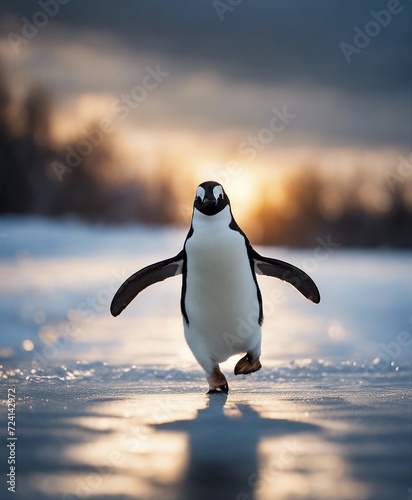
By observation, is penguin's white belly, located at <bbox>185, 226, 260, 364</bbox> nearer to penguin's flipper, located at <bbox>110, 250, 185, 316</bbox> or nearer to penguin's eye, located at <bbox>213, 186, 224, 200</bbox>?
penguin's eye, located at <bbox>213, 186, 224, 200</bbox>

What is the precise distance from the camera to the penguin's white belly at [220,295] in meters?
4.82

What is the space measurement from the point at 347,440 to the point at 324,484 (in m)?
0.49

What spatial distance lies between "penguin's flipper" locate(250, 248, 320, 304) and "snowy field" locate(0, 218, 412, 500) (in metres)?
0.58

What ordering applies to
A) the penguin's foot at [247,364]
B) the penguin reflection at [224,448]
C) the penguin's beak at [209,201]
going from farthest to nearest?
the penguin's foot at [247,364]
the penguin's beak at [209,201]
the penguin reflection at [224,448]

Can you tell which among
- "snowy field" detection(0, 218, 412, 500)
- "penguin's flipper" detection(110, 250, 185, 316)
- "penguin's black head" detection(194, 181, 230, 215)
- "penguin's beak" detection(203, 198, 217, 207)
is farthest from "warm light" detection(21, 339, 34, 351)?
"penguin's beak" detection(203, 198, 217, 207)

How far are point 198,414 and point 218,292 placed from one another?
1.34 m

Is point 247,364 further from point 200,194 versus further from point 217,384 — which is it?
point 200,194

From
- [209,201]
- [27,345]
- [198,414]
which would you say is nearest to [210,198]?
[209,201]

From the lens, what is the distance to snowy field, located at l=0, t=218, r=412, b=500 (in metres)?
2.58

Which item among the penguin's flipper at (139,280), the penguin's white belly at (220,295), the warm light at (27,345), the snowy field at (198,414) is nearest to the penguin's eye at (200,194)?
the penguin's white belly at (220,295)

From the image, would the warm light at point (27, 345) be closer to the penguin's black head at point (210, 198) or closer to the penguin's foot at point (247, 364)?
the penguin's foot at point (247, 364)

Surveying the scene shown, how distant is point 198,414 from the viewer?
3.60 m

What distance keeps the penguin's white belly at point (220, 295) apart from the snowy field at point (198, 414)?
0.95 ft

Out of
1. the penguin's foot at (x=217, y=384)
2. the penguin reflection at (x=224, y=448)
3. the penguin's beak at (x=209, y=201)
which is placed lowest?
the penguin reflection at (x=224, y=448)
